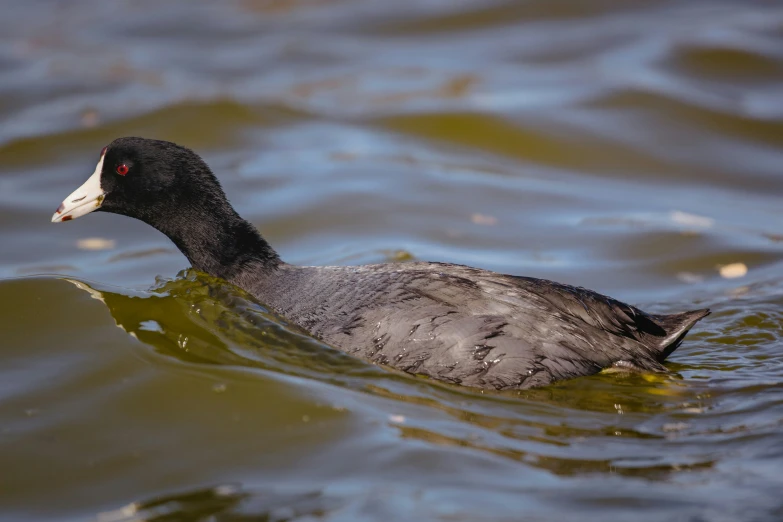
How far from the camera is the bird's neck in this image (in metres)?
5.40

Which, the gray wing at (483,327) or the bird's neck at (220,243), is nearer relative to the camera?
the gray wing at (483,327)

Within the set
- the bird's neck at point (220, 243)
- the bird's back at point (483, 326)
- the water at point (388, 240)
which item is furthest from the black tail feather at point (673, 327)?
the bird's neck at point (220, 243)

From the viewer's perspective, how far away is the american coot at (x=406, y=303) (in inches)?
174

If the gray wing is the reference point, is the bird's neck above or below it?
above

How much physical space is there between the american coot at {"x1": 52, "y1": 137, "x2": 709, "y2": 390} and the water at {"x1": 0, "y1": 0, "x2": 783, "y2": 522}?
0.42 ft

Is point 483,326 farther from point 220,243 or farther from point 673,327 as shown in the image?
point 220,243

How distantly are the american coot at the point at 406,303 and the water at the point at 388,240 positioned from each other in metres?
0.13

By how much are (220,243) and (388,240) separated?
6.82 feet

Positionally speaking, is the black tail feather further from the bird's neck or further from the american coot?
the bird's neck

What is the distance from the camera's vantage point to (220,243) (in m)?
5.41

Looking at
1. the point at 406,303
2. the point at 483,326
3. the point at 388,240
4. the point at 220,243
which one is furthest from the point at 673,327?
the point at 388,240

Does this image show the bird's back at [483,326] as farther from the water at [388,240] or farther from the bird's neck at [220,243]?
the bird's neck at [220,243]

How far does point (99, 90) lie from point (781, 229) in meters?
7.37

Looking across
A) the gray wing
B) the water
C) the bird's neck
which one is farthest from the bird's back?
the bird's neck
